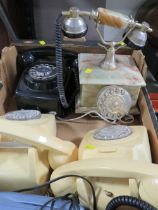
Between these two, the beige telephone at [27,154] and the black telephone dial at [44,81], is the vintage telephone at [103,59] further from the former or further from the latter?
the beige telephone at [27,154]

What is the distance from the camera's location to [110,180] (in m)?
0.52

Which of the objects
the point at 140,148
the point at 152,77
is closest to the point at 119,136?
the point at 140,148

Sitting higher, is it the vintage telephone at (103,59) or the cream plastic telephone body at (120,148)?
the vintage telephone at (103,59)

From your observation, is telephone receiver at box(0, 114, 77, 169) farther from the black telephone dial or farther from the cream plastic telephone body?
the black telephone dial

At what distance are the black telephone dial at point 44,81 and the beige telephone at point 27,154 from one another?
200 millimetres

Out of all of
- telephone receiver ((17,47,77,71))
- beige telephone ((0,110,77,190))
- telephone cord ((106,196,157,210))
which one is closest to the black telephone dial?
telephone receiver ((17,47,77,71))

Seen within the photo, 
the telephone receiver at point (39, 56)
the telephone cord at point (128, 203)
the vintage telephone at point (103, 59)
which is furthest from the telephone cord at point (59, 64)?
the telephone cord at point (128, 203)

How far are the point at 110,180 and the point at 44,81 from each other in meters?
0.40

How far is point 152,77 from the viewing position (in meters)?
1.59

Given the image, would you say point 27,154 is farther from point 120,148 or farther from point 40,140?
point 120,148

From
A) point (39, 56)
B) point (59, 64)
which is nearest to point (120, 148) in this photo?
point (59, 64)

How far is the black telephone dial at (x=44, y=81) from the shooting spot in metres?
0.79

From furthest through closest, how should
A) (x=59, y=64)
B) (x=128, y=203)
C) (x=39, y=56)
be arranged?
1. (x=39, y=56)
2. (x=59, y=64)
3. (x=128, y=203)

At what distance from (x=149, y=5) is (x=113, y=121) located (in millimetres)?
1147
